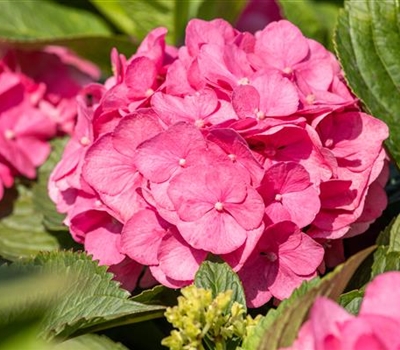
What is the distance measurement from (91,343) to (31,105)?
2.16ft

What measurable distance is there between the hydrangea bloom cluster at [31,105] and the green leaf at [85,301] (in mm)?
456

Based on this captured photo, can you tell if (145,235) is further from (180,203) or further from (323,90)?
(323,90)

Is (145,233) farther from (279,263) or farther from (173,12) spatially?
(173,12)

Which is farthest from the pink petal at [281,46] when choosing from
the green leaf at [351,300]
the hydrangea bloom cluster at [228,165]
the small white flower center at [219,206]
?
the green leaf at [351,300]

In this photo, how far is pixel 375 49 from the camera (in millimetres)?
1141

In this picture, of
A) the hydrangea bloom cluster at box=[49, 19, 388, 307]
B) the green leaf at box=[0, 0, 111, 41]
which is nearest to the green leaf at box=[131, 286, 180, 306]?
the hydrangea bloom cluster at box=[49, 19, 388, 307]

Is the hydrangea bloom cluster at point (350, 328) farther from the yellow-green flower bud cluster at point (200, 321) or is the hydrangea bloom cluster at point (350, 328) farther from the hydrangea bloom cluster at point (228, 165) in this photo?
the hydrangea bloom cluster at point (228, 165)

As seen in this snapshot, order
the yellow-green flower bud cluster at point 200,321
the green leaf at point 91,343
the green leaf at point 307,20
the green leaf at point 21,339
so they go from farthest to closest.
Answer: the green leaf at point 307,20
the green leaf at point 91,343
the yellow-green flower bud cluster at point 200,321
the green leaf at point 21,339

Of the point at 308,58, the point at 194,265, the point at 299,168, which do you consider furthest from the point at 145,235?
the point at 308,58

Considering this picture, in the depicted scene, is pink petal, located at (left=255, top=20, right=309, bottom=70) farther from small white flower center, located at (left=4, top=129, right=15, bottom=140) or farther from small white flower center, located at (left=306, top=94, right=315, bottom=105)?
small white flower center, located at (left=4, top=129, right=15, bottom=140)

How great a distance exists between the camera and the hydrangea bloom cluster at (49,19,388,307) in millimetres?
894

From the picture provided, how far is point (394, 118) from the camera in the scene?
1105 millimetres

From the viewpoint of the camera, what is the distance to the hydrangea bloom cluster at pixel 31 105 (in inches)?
54.3

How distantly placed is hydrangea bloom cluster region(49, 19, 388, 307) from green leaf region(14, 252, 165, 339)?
0.07 m
